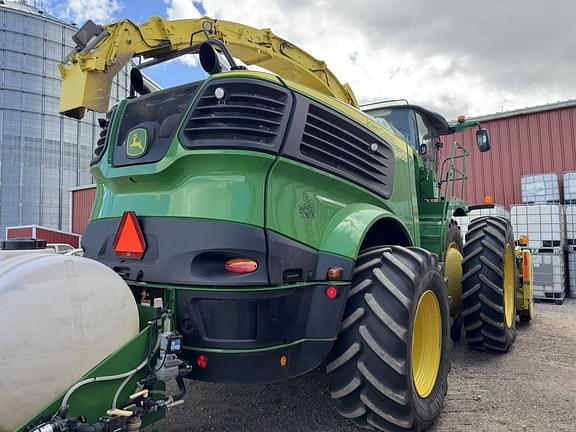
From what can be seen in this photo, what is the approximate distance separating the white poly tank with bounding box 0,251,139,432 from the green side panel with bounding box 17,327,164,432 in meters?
0.05

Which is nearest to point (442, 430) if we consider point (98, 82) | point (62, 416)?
point (62, 416)

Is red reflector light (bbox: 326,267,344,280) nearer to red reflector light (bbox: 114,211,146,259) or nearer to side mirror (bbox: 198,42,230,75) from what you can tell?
red reflector light (bbox: 114,211,146,259)

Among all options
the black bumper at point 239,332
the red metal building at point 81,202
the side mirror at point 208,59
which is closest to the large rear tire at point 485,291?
the black bumper at point 239,332

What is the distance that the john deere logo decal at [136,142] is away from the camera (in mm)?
2902

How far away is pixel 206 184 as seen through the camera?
2619mm

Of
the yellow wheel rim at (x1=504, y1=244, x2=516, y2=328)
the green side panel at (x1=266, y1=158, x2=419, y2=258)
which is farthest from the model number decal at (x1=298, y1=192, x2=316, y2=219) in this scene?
the yellow wheel rim at (x1=504, y1=244, x2=516, y2=328)

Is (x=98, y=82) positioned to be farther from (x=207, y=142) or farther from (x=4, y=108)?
(x=4, y=108)

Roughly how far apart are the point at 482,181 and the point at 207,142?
37.0 feet

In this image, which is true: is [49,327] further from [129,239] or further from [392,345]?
[392,345]

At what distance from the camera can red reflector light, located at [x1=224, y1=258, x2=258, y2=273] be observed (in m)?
2.49

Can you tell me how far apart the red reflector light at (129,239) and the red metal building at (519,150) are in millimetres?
11049

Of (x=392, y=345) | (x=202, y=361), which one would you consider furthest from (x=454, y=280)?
(x=202, y=361)

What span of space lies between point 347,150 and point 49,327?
2.14 m

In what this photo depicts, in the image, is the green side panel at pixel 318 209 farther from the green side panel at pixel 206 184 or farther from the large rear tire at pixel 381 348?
the large rear tire at pixel 381 348
